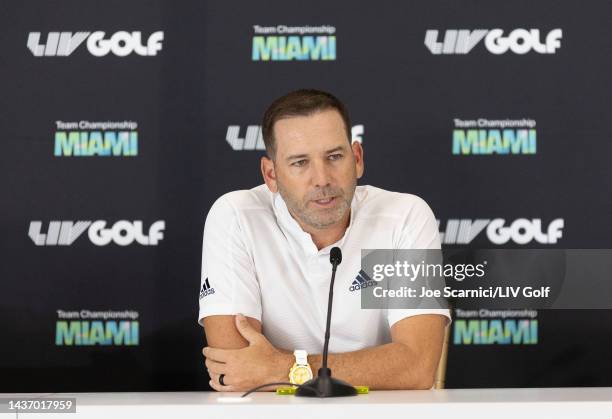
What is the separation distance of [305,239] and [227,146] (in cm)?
99

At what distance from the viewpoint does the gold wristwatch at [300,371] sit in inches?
82.5

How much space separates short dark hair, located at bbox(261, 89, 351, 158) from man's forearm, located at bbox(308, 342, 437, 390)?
0.74 m

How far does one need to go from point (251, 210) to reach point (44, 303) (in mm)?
1267

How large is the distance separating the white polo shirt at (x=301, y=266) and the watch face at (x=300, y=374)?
46cm

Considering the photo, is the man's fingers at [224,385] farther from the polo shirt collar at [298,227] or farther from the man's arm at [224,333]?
the polo shirt collar at [298,227]

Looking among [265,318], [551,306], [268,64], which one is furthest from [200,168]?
[551,306]

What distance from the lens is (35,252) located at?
11.5 feet

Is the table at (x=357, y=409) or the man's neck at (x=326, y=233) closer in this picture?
the table at (x=357, y=409)

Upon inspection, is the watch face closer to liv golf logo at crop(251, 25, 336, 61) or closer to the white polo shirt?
the white polo shirt

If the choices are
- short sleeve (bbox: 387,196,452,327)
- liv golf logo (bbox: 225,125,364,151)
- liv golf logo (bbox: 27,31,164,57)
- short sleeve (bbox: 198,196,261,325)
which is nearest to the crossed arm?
short sleeve (bbox: 198,196,261,325)

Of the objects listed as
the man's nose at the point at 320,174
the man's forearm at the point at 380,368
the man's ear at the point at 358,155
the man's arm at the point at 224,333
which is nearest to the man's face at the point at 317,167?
the man's nose at the point at 320,174

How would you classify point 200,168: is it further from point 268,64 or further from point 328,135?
point 328,135

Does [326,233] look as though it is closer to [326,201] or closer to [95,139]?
[326,201]

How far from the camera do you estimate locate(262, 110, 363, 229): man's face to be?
2568mm
